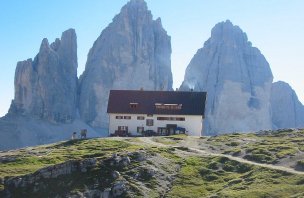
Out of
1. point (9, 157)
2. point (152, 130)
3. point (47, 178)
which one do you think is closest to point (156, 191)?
point (47, 178)

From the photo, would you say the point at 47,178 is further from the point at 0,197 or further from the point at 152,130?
the point at 152,130

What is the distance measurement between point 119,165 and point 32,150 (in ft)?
93.9

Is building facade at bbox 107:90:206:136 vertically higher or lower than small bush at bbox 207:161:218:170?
higher

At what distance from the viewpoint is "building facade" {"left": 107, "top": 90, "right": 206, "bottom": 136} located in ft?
364

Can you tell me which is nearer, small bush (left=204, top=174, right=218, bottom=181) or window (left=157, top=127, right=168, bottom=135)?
small bush (left=204, top=174, right=218, bottom=181)

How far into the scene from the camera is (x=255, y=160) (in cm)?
7050

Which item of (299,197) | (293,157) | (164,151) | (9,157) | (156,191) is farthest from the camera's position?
(9,157)

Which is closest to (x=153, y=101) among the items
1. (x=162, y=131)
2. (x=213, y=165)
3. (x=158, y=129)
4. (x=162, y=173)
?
(x=158, y=129)

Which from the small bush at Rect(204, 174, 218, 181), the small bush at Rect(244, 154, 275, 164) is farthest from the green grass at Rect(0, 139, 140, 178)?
the small bush at Rect(244, 154, 275, 164)

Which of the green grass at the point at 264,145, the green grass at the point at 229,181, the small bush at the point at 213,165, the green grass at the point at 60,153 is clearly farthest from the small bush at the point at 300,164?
the green grass at the point at 60,153

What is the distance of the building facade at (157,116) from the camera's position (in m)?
111

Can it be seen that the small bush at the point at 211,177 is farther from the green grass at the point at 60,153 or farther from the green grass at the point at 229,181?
the green grass at the point at 60,153

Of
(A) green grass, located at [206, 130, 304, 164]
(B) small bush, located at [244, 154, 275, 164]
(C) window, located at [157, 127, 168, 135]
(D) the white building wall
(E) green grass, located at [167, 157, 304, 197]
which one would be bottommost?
(E) green grass, located at [167, 157, 304, 197]

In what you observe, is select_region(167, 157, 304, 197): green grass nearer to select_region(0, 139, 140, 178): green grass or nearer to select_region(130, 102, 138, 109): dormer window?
select_region(0, 139, 140, 178): green grass
